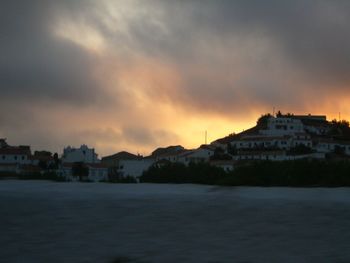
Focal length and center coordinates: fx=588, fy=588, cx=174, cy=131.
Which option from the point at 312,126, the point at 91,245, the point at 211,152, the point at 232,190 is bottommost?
the point at 91,245

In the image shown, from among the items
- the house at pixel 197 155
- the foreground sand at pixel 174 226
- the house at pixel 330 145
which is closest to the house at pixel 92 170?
the house at pixel 197 155

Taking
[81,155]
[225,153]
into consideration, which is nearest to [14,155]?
[81,155]

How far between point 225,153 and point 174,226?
91.0 m

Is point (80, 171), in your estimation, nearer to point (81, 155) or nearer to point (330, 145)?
point (81, 155)

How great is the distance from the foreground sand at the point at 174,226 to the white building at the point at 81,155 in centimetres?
8405

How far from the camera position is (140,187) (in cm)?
1038

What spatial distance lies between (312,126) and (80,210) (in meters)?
121

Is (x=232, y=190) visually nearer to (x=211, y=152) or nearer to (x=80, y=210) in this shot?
(x=80, y=210)

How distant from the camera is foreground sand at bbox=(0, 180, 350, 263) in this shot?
22.3 ft

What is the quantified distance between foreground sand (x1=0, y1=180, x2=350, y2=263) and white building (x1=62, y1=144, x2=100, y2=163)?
84.1 meters

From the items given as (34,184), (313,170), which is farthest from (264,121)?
(34,184)

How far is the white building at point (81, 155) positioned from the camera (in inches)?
3674

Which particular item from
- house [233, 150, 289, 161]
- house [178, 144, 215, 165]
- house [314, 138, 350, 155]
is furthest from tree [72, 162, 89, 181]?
house [314, 138, 350, 155]

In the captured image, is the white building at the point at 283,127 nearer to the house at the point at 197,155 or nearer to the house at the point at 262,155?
the house at the point at 197,155
